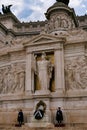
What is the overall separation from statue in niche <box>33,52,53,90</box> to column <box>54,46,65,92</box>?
379mm

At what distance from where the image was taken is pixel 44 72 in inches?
626

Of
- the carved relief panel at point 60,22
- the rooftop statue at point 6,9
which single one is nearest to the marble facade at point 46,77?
the carved relief panel at point 60,22

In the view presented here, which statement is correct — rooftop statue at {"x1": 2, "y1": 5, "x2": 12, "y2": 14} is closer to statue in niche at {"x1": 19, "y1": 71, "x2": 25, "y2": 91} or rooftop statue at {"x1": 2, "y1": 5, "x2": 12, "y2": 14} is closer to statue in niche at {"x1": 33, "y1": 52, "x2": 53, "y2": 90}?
statue in niche at {"x1": 19, "y1": 71, "x2": 25, "y2": 91}

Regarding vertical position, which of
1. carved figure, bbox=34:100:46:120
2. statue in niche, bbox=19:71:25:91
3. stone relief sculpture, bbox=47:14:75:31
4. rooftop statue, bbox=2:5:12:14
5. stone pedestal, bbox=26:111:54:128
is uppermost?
rooftop statue, bbox=2:5:12:14

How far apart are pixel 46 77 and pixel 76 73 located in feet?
5.39

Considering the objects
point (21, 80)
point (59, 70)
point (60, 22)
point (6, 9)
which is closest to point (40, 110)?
point (59, 70)

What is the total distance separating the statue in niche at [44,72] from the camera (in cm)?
1579

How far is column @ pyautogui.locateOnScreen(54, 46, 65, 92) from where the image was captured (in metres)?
15.6

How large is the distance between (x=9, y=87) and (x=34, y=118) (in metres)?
3.32

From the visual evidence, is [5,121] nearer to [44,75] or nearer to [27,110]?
[27,110]

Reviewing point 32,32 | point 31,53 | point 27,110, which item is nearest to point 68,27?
point 31,53

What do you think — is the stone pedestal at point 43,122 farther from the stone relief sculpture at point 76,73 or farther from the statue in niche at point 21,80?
the statue in niche at point 21,80

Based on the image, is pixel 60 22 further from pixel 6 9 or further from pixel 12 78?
pixel 6 9

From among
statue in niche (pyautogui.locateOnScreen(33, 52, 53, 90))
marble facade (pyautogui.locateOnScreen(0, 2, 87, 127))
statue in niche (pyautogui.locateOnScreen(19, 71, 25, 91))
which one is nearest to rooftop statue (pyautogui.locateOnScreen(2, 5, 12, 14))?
marble facade (pyautogui.locateOnScreen(0, 2, 87, 127))
